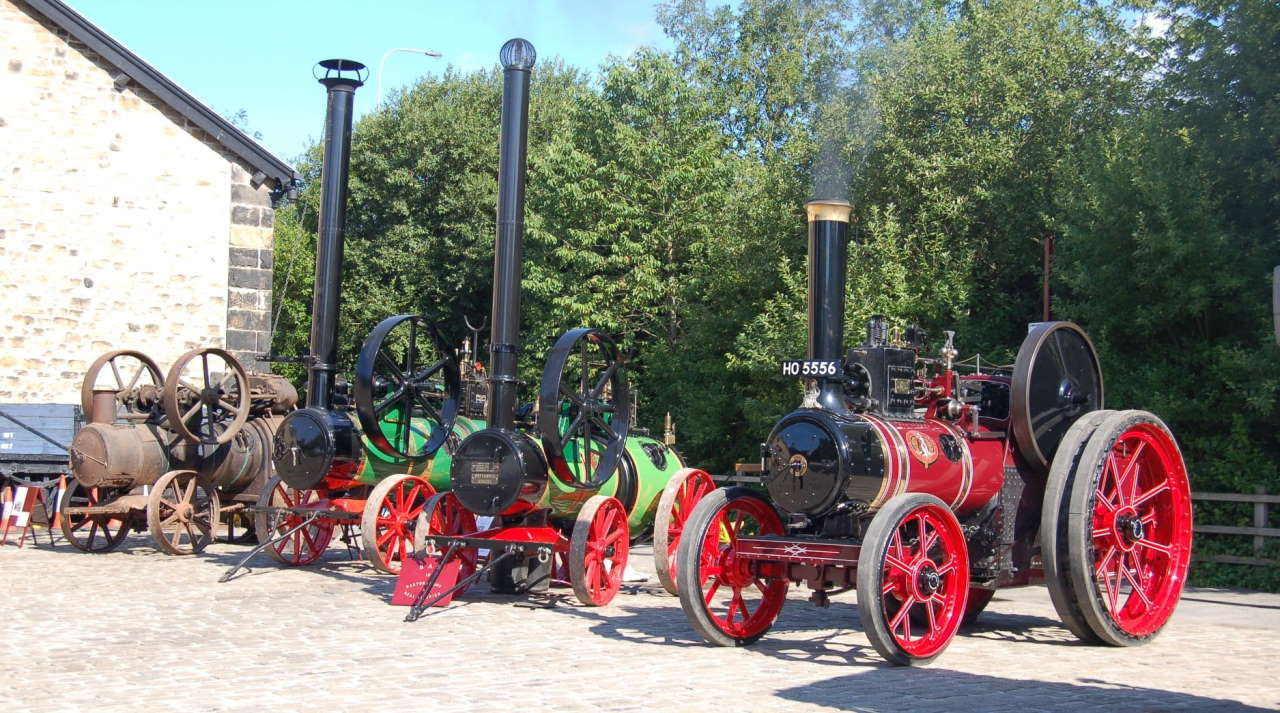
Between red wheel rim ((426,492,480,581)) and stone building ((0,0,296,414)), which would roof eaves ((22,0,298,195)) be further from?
red wheel rim ((426,492,480,581))

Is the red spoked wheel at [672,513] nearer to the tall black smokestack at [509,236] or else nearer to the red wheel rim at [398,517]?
the tall black smokestack at [509,236]

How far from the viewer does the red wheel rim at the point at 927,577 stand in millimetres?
6633

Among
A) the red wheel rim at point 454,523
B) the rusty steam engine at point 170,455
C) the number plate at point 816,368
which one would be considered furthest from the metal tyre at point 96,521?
the number plate at point 816,368

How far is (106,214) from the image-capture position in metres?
17.4

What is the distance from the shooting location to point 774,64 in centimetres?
3027

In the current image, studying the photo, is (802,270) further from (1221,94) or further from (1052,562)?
(1052,562)

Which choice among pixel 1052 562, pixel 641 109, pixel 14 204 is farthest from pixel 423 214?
pixel 1052 562

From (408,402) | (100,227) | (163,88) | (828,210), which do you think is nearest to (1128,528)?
(828,210)

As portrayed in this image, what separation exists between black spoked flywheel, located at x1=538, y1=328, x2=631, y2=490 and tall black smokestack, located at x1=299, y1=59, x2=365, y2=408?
8.76ft

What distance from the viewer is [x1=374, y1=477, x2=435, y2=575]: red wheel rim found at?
35.1 ft

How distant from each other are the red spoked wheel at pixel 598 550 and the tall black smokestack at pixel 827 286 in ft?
7.79

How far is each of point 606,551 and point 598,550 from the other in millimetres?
359

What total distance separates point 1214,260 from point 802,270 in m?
6.36

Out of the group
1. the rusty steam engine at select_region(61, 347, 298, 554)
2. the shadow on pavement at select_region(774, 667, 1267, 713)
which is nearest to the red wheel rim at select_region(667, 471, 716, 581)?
the shadow on pavement at select_region(774, 667, 1267, 713)
